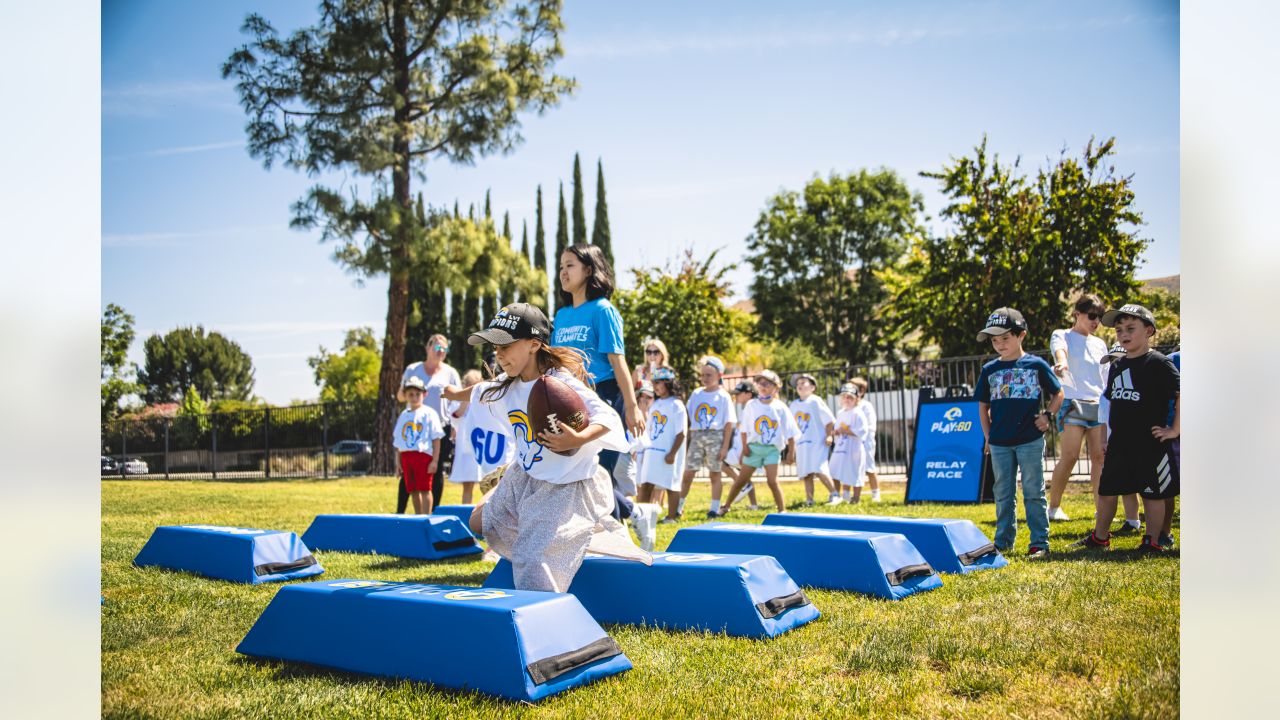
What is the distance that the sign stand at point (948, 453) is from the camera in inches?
481

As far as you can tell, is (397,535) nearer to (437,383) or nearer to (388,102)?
(437,383)

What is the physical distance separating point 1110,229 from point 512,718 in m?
20.2

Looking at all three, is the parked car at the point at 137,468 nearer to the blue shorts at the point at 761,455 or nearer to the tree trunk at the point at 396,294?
the tree trunk at the point at 396,294

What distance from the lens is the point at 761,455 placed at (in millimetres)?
11828

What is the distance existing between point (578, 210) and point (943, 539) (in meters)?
44.2

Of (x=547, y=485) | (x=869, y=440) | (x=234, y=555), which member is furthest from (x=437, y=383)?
(x=869, y=440)

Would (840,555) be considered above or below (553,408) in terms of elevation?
below

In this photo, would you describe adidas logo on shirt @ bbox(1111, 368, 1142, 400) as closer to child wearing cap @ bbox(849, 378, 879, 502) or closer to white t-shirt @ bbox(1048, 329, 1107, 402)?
white t-shirt @ bbox(1048, 329, 1107, 402)

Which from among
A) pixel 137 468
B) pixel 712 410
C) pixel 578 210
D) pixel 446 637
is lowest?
pixel 137 468

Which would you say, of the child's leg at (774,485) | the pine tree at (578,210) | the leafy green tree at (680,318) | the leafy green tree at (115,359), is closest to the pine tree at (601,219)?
the pine tree at (578,210)

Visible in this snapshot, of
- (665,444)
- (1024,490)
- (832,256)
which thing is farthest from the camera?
(832,256)

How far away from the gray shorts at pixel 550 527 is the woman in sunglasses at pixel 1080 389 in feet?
17.8

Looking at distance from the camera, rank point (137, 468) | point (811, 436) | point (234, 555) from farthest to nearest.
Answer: point (137, 468) → point (811, 436) → point (234, 555)
